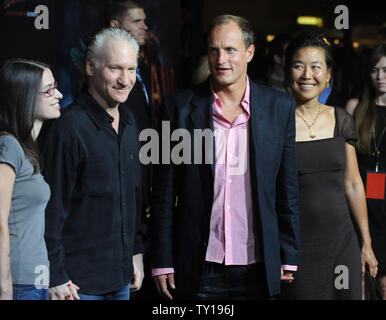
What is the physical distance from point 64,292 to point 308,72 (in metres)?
1.71

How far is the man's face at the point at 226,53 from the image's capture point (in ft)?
9.22

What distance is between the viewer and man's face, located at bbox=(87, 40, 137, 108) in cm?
279

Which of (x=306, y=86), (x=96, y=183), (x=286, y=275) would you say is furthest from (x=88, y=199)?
(x=306, y=86)

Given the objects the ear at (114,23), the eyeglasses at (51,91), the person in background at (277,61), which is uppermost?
the ear at (114,23)

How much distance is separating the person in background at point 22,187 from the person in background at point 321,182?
53.6 inches

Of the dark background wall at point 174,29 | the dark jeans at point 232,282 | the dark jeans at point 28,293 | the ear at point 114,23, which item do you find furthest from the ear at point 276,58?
the dark jeans at point 28,293

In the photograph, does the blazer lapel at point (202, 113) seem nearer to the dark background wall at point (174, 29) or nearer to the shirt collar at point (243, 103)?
the shirt collar at point (243, 103)

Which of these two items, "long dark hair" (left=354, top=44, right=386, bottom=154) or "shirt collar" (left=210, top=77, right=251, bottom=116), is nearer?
"shirt collar" (left=210, top=77, right=251, bottom=116)

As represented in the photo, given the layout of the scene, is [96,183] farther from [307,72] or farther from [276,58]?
[276,58]

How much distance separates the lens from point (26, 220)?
2.56 m

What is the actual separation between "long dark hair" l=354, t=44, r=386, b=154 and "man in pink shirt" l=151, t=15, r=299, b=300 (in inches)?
43.5

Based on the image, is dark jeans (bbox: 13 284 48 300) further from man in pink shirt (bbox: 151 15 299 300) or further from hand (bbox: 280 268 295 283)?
hand (bbox: 280 268 295 283)

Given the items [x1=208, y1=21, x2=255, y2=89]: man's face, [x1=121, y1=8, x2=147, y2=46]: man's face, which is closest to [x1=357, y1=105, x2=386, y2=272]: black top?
[x1=208, y1=21, x2=255, y2=89]: man's face
